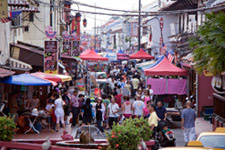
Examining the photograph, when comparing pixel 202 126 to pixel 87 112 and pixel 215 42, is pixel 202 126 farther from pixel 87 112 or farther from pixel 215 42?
pixel 215 42

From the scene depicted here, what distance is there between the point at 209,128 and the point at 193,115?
5.28 m

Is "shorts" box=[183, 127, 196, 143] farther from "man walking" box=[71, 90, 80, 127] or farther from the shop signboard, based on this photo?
the shop signboard

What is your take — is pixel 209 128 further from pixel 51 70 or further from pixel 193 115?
pixel 51 70

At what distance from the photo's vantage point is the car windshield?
10.9 m

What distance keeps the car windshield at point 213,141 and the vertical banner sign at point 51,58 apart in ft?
49.9

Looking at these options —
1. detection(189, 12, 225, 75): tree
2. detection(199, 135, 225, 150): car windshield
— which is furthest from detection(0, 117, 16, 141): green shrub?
detection(189, 12, 225, 75): tree

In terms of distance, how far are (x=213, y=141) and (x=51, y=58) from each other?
15.7 m

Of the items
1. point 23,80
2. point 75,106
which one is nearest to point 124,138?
point 23,80

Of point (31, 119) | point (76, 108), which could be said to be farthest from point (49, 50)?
point (31, 119)

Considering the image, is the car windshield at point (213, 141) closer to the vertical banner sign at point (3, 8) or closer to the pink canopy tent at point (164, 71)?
the vertical banner sign at point (3, 8)

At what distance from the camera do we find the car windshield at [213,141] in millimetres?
10927

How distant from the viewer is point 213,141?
11.1 metres

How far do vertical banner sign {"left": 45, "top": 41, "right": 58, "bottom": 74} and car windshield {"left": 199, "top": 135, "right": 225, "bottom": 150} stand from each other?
49.9 feet

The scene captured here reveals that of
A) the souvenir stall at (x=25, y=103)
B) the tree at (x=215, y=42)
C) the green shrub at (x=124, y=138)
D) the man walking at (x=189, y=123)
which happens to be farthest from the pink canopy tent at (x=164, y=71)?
the green shrub at (x=124, y=138)
